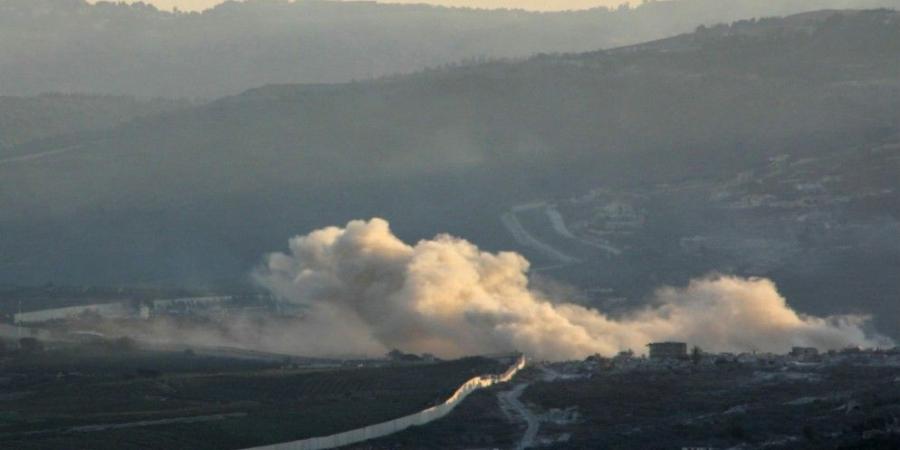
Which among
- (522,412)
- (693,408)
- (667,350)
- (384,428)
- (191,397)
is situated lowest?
(384,428)

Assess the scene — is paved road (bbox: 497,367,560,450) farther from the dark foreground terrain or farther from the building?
the building

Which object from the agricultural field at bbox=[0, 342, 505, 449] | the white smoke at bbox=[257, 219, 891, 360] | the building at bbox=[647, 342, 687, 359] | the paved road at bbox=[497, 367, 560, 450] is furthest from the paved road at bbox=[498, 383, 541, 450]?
the white smoke at bbox=[257, 219, 891, 360]

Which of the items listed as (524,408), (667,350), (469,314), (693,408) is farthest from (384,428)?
(469,314)

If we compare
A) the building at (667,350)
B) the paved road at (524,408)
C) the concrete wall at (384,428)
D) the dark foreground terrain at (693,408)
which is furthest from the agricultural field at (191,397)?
the building at (667,350)

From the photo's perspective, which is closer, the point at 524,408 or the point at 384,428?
the point at 384,428

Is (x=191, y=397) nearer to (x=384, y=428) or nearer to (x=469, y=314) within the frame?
(x=384, y=428)

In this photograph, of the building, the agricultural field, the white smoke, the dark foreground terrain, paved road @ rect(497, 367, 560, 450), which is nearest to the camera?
the dark foreground terrain
